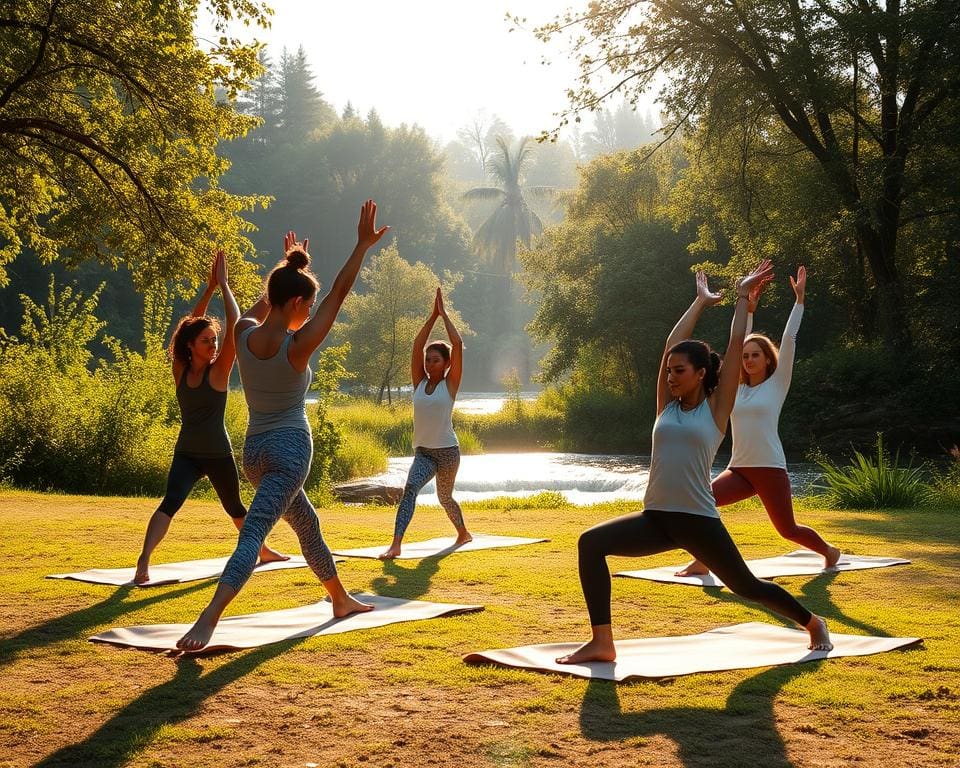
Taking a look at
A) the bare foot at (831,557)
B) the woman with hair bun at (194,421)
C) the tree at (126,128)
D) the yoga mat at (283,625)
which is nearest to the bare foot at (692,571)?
the bare foot at (831,557)

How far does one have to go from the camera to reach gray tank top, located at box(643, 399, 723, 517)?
197 inches

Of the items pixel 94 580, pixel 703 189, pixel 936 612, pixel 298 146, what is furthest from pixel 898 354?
pixel 298 146

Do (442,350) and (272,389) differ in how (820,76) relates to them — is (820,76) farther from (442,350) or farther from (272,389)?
(272,389)

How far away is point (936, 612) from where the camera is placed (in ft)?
22.1

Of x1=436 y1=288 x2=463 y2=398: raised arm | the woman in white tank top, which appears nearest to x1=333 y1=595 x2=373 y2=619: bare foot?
the woman in white tank top

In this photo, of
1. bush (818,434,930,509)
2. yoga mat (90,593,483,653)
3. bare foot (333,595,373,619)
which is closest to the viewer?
yoga mat (90,593,483,653)

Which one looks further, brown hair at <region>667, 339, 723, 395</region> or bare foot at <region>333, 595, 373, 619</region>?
bare foot at <region>333, 595, 373, 619</region>

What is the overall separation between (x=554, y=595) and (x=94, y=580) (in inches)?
137

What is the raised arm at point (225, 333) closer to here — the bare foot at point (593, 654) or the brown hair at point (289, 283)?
the brown hair at point (289, 283)

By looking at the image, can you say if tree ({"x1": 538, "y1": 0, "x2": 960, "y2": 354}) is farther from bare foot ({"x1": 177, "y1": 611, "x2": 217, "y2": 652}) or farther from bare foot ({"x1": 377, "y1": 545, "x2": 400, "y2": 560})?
bare foot ({"x1": 177, "y1": 611, "x2": 217, "y2": 652})

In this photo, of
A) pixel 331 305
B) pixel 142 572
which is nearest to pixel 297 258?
pixel 331 305

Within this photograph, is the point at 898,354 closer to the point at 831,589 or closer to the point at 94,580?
the point at 831,589

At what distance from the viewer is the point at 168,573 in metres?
8.03

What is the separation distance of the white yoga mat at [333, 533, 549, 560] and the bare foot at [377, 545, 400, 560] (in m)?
0.04
